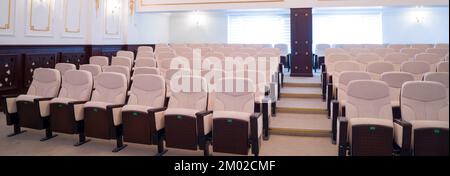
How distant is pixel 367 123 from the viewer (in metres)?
2.94

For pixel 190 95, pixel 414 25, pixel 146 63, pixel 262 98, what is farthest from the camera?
pixel 414 25

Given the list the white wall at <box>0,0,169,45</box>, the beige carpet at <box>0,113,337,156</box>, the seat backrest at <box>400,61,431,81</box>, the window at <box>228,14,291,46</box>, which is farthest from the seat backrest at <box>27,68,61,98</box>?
the window at <box>228,14,291,46</box>

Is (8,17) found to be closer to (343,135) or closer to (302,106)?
(302,106)

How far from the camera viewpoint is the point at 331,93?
187 inches

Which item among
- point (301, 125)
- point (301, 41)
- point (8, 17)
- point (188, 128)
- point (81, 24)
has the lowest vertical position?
point (301, 125)

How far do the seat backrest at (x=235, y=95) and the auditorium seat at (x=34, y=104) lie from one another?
2.21 meters

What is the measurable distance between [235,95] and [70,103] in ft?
6.54

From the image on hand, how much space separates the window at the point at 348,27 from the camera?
1178 cm

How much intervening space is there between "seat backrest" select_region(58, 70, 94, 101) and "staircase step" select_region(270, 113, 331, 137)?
2563mm

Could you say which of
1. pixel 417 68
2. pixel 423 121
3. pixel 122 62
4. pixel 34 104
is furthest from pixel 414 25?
pixel 34 104

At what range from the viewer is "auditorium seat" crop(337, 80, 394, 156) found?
2.92 metres

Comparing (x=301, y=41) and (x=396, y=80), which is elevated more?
(x=301, y=41)
